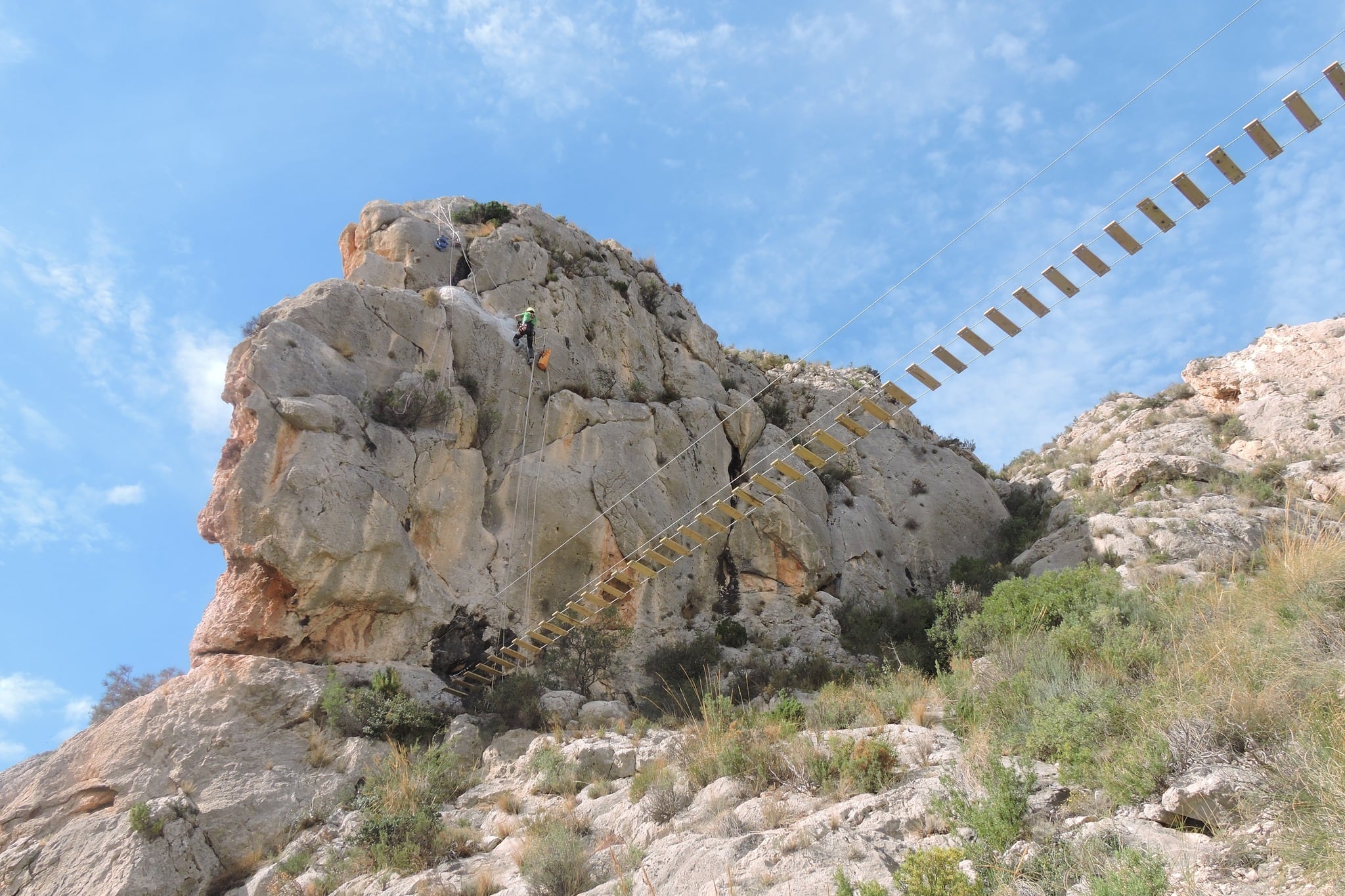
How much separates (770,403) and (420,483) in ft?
38.4

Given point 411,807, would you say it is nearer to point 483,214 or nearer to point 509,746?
point 509,746

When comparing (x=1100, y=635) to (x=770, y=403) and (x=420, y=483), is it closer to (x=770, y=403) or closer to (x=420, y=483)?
(x=420, y=483)

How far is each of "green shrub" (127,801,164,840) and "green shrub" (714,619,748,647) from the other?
10.4 m

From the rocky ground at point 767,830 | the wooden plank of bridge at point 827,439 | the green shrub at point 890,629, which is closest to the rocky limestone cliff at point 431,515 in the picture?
the green shrub at point 890,629

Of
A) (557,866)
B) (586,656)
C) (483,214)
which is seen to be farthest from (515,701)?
(483,214)

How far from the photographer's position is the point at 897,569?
24750 millimetres

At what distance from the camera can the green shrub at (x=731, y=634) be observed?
19594 mm

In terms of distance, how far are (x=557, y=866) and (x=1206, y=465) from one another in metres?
19.9

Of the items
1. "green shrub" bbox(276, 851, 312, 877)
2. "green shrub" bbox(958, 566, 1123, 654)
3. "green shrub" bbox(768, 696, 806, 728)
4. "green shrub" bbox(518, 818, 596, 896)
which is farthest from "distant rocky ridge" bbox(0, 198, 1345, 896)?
"green shrub" bbox(958, 566, 1123, 654)

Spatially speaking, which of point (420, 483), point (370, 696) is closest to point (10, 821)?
point (370, 696)

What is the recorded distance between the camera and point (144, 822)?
501 inches

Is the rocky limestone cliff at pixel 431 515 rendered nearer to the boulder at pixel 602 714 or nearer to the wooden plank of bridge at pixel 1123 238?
the boulder at pixel 602 714

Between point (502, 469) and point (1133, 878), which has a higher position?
point (502, 469)

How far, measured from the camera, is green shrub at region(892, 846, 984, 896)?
6.84 meters
